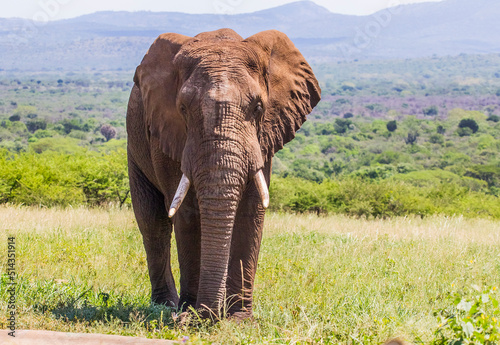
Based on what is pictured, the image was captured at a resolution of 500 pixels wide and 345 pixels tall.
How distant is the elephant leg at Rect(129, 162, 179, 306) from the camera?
6.83 m

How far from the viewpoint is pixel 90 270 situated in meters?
7.52

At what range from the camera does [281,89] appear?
560 cm

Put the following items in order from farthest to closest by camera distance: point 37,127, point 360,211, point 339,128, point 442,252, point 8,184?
point 339,128
point 37,127
point 360,211
point 8,184
point 442,252

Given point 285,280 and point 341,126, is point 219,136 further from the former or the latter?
point 341,126

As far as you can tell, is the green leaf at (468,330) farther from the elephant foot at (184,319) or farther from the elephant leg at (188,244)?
the elephant leg at (188,244)

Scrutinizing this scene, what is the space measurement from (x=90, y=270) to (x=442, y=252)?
476cm

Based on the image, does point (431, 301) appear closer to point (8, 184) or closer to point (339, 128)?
point (8, 184)

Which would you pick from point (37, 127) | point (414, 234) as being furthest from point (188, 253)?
point (37, 127)

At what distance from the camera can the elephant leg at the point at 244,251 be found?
5.46 m

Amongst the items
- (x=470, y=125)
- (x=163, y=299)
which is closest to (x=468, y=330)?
(x=163, y=299)

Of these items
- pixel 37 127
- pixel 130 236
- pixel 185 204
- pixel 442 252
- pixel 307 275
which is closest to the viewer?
pixel 185 204

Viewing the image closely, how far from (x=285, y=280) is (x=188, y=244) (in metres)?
1.63

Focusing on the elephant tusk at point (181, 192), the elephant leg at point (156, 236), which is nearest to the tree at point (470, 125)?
the elephant leg at point (156, 236)

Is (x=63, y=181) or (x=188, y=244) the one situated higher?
(x=188, y=244)
